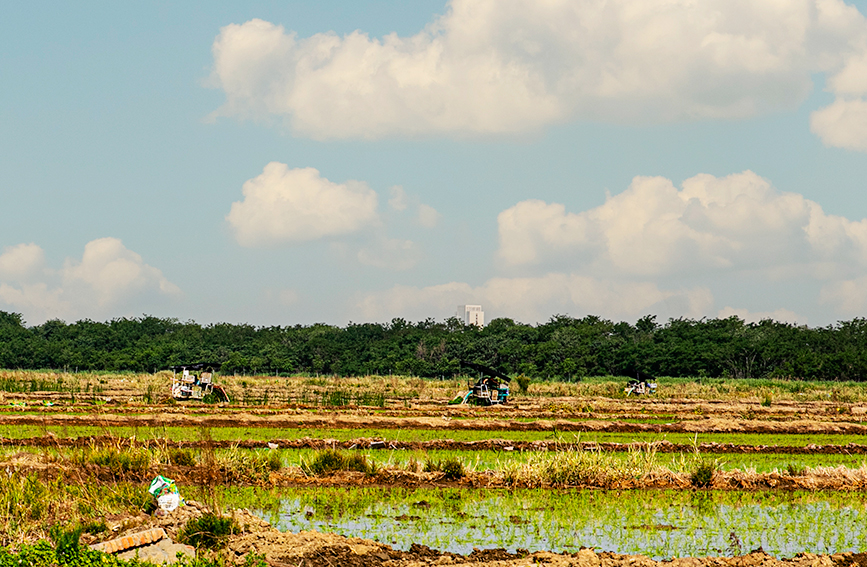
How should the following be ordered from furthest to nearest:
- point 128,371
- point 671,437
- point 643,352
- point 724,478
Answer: point 128,371 → point 643,352 → point 671,437 → point 724,478

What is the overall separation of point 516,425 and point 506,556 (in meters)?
22.6

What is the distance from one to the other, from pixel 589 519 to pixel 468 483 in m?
4.06

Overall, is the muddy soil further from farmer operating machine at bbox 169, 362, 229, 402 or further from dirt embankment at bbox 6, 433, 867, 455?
farmer operating machine at bbox 169, 362, 229, 402

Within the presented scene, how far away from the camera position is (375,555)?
438 inches

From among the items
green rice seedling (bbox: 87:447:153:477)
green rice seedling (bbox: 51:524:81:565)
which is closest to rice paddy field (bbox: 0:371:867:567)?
green rice seedling (bbox: 87:447:153:477)

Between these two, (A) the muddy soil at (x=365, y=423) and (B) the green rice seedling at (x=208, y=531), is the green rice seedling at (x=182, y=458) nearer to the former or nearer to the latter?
(B) the green rice seedling at (x=208, y=531)

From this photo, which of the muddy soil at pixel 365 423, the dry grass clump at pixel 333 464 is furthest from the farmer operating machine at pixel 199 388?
the dry grass clump at pixel 333 464

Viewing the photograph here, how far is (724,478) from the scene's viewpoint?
61.6 feet

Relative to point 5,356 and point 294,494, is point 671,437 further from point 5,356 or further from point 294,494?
point 5,356

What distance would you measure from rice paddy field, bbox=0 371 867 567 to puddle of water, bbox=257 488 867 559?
0.17 ft

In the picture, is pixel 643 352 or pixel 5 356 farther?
pixel 5 356

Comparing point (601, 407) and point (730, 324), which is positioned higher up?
point (730, 324)

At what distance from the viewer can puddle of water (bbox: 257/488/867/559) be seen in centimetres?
1258

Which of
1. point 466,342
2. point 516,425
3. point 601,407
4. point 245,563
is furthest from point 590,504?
point 466,342
